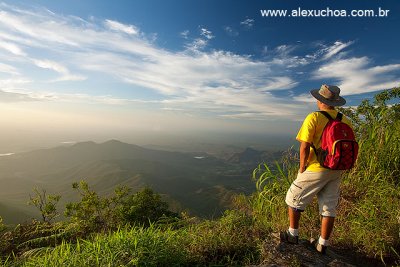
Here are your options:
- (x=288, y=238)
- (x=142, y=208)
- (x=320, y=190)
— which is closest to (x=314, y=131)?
(x=320, y=190)

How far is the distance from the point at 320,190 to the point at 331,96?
4.35ft

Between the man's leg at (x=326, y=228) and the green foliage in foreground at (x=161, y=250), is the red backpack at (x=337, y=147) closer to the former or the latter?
the man's leg at (x=326, y=228)

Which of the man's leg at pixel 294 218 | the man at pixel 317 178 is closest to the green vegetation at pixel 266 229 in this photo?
the man's leg at pixel 294 218

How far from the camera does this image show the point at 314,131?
3742mm

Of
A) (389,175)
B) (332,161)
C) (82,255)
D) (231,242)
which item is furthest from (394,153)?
(82,255)

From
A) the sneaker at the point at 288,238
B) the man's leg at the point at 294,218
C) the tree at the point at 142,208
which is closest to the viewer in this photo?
the sneaker at the point at 288,238

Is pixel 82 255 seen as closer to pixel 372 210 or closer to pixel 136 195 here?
pixel 372 210

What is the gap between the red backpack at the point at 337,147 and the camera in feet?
11.6

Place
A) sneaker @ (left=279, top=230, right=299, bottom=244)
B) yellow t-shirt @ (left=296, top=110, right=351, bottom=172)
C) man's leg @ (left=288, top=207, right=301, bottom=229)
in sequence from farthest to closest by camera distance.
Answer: man's leg @ (left=288, top=207, right=301, bottom=229), sneaker @ (left=279, top=230, right=299, bottom=244), yellow t-shirt @ (left=296, top=110, right=351, bottom=172)

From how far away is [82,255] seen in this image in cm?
327

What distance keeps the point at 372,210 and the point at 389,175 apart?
114cm

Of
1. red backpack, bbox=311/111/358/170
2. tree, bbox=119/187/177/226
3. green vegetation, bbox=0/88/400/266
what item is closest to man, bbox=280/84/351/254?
red backpack, bbox=311/111/358/170

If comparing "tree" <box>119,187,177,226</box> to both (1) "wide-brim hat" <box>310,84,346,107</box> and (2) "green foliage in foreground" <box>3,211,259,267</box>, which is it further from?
(1) "wide-brim hat" <box>310,84,346,107</box>

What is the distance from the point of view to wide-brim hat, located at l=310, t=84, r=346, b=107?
390cm
